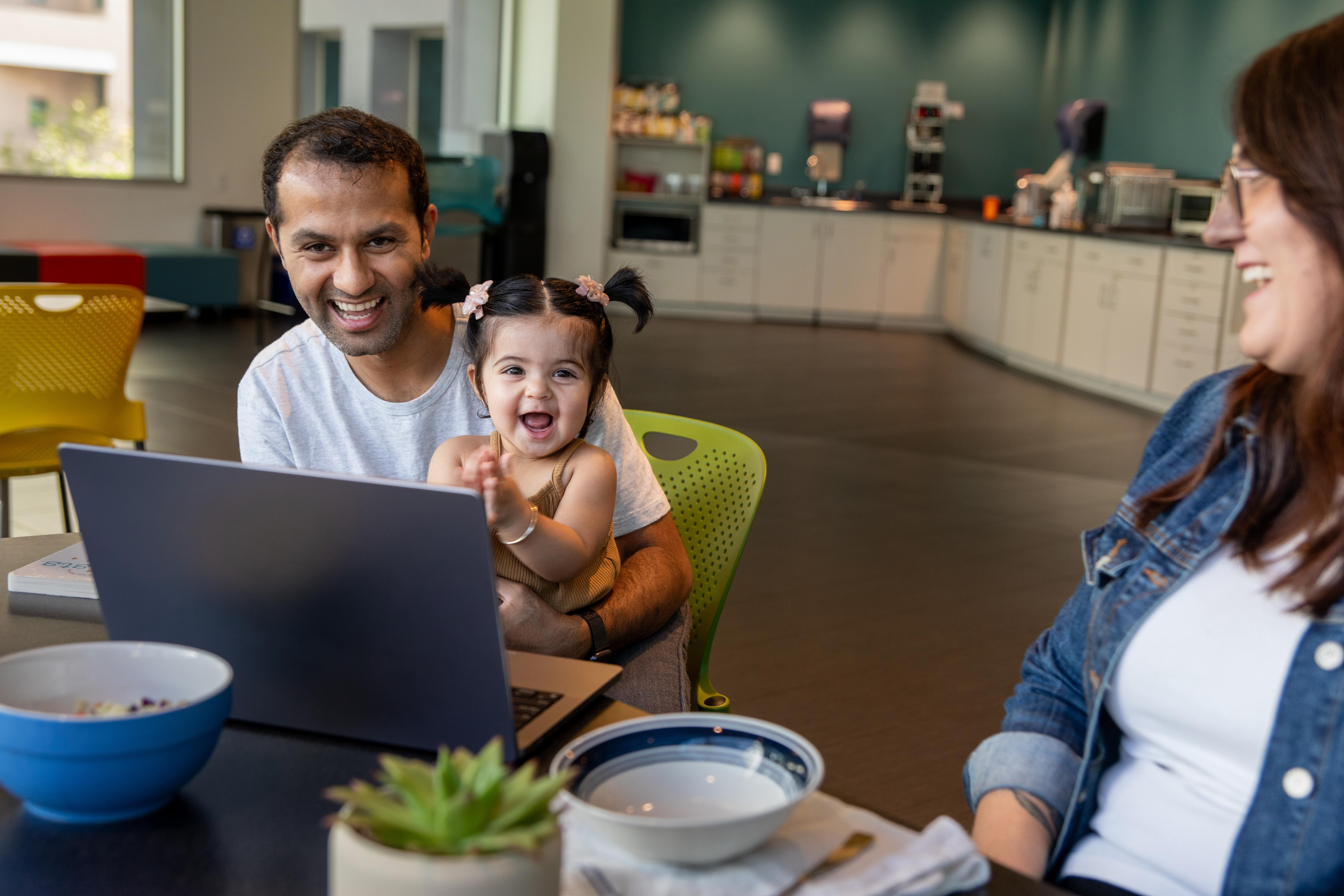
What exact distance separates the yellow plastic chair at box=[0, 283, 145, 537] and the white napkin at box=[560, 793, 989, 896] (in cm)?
252

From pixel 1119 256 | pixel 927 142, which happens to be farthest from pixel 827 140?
pixel 1119 256

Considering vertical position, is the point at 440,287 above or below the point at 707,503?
above

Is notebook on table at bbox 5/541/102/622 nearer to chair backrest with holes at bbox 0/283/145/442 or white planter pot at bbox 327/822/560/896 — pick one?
white planter pot at bbox 327/822/560/896

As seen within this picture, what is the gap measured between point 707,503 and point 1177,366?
551cm

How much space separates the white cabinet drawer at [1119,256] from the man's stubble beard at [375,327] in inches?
239

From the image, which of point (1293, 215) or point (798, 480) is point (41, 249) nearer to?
point (798, 480)

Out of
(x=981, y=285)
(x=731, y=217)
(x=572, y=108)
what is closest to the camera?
(x=981, y=285)

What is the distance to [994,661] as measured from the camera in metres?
3.10

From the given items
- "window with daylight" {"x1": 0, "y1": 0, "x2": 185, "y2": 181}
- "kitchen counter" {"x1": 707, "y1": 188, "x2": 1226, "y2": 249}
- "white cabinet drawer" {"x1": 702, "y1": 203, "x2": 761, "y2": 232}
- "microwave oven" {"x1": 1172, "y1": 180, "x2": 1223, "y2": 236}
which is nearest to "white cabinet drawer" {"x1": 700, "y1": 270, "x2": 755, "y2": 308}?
"white cabinet drawer" {"x1": 702, "y1": 203, "x2": 761, "y2": 232}

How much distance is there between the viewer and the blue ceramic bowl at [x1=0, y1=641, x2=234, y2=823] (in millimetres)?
741

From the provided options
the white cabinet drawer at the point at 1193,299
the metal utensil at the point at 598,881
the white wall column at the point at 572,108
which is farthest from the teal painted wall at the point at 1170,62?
the metal utensil at the point at 598,881

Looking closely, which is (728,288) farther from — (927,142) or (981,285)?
(981,285)

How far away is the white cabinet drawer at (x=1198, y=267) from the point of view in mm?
6246

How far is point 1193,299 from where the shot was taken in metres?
6.46
